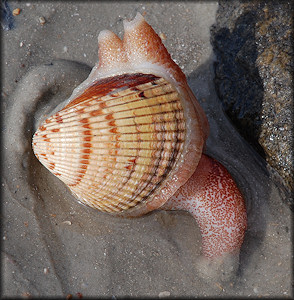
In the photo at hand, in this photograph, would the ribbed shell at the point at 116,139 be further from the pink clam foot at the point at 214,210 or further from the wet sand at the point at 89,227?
the wet sand at the point at 89,227

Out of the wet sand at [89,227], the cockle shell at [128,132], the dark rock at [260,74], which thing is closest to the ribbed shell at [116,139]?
the cockle shell at [128,132]

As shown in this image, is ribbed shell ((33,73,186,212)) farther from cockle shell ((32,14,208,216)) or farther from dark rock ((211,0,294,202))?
dark rock ((211,0,294,202))

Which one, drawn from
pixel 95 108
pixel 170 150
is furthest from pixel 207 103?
pixel 95 108

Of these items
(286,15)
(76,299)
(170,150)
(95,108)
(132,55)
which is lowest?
(76,299)

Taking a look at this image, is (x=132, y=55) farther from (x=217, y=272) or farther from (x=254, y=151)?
(x=217, y=272)

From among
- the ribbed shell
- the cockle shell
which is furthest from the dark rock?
the ribbed shell

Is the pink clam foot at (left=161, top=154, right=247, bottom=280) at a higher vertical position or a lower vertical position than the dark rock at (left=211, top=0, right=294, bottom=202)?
lower

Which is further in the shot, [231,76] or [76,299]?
[231,76]

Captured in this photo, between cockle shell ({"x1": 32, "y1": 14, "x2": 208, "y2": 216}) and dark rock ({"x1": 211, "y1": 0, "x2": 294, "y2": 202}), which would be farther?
dark rock ({"x1": 211, "y1": 0, "x2": 294, "y2": 202})

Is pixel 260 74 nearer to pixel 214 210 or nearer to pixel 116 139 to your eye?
pixel 214 210
